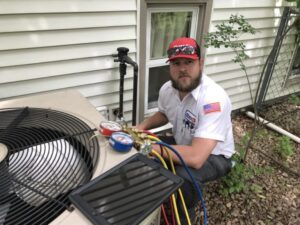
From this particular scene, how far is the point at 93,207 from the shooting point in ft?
A: 2.70

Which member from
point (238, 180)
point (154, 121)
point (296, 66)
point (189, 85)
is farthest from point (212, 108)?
point (296, 66)

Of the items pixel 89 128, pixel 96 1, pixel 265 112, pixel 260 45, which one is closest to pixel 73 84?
pixel 96 1

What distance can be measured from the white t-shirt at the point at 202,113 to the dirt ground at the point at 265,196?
618 mm

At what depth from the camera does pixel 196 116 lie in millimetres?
1639

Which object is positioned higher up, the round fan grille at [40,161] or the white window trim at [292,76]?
the round fan grille at [40,161]

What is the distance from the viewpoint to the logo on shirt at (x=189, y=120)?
5.50 feet

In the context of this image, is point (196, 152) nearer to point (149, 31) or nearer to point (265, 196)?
point (265, 196)

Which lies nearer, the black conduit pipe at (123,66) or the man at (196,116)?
the man at (196,116)

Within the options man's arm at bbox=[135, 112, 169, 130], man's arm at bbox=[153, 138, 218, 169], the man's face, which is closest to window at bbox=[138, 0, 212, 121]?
man's arm at bbox=[135, 112, 169, 130]

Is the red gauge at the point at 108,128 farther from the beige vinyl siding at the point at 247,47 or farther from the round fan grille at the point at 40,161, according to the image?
the beige vinyl siding at the point at 247,47

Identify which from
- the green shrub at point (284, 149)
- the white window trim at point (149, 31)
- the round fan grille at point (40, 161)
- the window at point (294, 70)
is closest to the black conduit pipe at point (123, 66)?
the white window trim at point (149, 31)

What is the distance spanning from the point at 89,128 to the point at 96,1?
3.68 ft

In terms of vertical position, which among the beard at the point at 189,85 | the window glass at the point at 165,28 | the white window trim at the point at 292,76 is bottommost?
the white window trim at the point at 292,76

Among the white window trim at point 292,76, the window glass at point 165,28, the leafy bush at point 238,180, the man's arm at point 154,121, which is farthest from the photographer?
the white window trim at point 292,76
